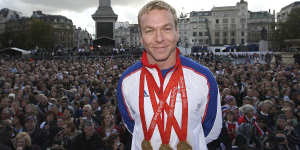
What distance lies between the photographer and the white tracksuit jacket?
2.44 metres

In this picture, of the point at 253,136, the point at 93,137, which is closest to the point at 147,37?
the point at 93,137

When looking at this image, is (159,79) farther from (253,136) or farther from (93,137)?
(253,136)

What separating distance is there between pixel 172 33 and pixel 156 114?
0.73 meters

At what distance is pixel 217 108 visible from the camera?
2.58m

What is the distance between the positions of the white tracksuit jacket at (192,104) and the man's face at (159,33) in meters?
0.20

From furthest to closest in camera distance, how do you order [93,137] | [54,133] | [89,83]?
[89,83], [54,133], [93,137]

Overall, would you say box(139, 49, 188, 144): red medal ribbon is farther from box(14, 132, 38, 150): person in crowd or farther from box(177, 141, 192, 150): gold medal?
box(14, 132, 38, 150): person in crowd

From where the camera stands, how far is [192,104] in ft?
7.95

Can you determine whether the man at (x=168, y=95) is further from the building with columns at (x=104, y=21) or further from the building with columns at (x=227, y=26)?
the building with columns at (x=227, y=26)

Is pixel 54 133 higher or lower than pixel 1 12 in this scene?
lower

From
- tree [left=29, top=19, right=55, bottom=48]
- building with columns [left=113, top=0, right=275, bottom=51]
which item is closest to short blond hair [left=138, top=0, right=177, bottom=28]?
tree [left=29, top=19, right=55, bottom=48]

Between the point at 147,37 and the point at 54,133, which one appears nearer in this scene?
the point at 147,37

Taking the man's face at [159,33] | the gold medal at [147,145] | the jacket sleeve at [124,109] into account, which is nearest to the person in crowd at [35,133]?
the jacket sleeve at [124,109]

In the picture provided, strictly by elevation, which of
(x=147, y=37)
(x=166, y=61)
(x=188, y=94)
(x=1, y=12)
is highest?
(x=1, y=12)
